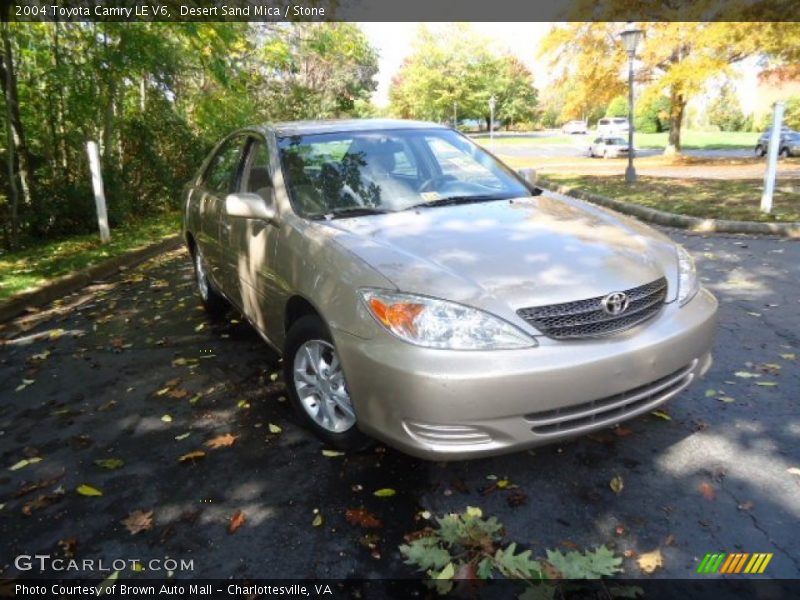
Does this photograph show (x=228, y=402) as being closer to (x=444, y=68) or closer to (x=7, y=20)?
(x=7, y=20)

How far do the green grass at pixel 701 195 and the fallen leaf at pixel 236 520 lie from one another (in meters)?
8.08

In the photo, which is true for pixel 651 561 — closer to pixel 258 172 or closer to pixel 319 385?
pixel 319 385

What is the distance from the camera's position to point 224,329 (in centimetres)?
477

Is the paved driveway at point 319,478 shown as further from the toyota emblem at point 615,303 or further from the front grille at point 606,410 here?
the toyota emblem at point 615,303

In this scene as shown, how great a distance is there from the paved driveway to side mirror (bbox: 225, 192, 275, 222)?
1.12 metres

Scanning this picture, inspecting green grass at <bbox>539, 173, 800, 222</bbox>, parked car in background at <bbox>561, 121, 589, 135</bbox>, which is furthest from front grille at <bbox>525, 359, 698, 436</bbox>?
parked car in background at <bbox>561, 121, 589, 135</bbox>

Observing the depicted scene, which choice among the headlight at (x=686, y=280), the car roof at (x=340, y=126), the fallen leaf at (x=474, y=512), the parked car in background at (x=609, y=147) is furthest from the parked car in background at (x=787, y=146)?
the fallen leaf at (x=474, y=512)

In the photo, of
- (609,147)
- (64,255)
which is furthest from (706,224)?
(609,147)

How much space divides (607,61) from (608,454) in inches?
946

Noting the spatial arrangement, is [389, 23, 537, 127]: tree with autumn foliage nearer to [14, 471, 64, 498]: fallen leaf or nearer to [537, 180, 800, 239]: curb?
[537, 180, 800, 239]: curb

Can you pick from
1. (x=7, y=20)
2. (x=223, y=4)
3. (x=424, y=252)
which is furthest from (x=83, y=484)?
(x=223, y=4)

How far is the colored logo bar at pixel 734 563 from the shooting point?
2035mm

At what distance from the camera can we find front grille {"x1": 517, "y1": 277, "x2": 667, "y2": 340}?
88.4 inches

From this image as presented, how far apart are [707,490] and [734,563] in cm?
42
